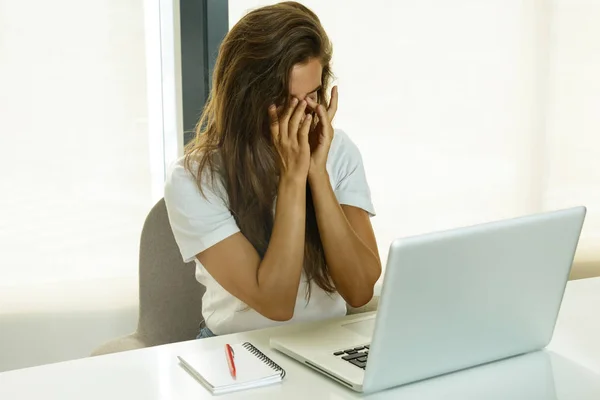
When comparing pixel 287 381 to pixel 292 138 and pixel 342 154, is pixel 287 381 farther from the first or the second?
pixel 342 154

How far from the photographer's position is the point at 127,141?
8.48 ft

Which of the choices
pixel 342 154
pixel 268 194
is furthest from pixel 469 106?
pixel 268 194

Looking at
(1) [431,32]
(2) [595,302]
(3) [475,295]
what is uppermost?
(1) [431,32]

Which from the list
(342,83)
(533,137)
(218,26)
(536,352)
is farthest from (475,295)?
(533,137)

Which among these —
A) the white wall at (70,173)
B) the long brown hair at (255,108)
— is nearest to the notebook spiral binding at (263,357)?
the long brown hair at (255,108)

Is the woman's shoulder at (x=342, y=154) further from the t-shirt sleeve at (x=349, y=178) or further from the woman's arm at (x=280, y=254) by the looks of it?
the woman's arm at (x=280, y=254)

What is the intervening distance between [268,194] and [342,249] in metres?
0.19

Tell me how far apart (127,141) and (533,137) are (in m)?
1.71

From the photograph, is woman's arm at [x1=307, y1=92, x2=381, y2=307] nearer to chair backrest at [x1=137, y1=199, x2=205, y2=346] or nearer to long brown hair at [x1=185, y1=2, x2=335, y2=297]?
long brown hair at [x1=185, y1=2, x2=335, y2=297]

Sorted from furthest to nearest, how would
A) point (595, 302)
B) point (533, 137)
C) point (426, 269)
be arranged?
point (533, 137), point (595, 302), point (426, 269)

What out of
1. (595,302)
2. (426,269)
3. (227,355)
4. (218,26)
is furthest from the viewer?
(218,26)

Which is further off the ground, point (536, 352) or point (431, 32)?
point (431, 32)

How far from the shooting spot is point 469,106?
3.19 meters

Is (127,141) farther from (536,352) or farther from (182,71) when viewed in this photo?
(536,352)
